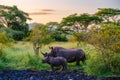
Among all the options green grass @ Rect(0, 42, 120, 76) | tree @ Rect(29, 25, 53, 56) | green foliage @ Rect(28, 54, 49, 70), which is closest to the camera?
green grass @ Rect(0, 42, 120, 76)

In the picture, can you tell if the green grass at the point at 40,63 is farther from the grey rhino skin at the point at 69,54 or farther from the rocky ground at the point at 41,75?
the rocky ground at the point at 41,75

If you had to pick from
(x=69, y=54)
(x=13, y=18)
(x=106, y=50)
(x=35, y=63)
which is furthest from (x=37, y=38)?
(x=13, y=18)

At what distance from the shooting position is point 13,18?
42.8 m

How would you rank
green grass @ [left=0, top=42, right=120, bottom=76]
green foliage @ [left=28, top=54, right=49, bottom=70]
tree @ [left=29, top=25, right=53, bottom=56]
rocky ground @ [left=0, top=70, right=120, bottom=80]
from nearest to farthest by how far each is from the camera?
rocky ground @ [left=0, top=70, right=120, bottom=80] → green grass @ [left=0, top=42, right=120, bottom=76] → green foliage @ [left=28, top=54, right=49, bottom=70] → tree @ [left=29, top=25, right=53, bottom=56]

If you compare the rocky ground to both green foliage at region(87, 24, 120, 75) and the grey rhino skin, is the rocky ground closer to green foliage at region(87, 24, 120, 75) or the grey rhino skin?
green foliage at region(87, 24, 120, 75)

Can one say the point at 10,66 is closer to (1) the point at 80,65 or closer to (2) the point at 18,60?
(2) the point at 18,60

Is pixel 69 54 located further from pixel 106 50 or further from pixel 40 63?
pixel 106 50

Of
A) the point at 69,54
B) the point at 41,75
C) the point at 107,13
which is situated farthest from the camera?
the point at 107,13

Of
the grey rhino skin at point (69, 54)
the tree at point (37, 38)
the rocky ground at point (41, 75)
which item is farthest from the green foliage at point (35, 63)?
the tree at point (37, 38)

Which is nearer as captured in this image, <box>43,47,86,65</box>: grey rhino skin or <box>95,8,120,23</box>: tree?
<box>43,47,86,65</box>: grey rhino skin

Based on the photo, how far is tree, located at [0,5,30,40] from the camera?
4266 cm

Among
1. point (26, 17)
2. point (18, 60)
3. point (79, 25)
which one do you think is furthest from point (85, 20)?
point (18, 60)

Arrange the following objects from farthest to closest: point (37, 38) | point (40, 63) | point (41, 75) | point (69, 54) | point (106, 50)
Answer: point (37, 38) → point (69, 54) → point (40, 63) → point (106, 50) → point (41, 75)

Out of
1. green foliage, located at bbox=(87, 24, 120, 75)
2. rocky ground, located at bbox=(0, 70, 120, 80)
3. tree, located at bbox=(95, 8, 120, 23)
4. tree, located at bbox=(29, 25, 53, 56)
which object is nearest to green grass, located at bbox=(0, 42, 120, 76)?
green foliage, located at bbox=(87, 24, 120, 75)
